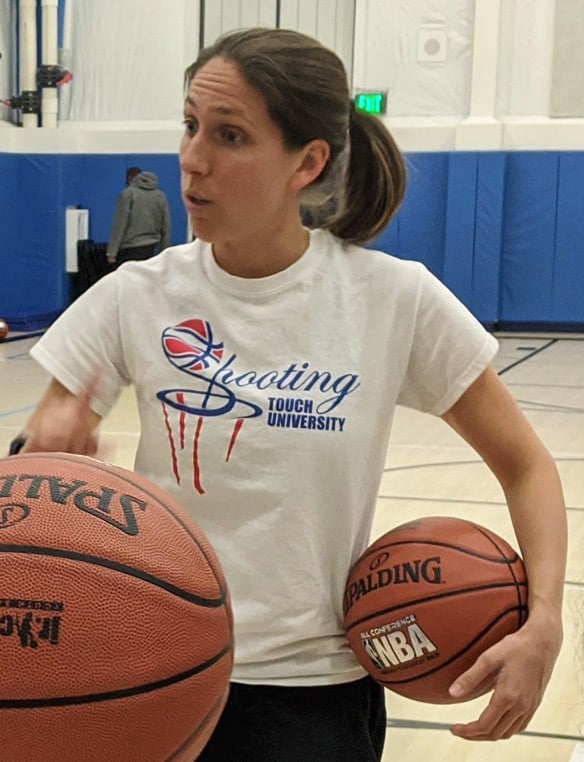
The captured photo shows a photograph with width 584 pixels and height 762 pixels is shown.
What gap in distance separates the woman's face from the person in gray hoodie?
29.4ft

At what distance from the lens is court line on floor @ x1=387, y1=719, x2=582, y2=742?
276 centimetres

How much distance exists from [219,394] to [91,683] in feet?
1.96

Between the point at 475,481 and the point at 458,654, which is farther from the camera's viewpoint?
the point at 475,481

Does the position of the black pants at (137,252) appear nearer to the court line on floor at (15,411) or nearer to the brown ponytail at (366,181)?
the court line on floor at (15,411)

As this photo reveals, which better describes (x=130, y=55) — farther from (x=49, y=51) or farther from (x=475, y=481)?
(x=475, y=481)

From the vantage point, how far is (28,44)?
39.0 ft

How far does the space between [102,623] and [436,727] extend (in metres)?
1.75

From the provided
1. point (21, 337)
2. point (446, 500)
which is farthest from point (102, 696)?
point (21, 337)

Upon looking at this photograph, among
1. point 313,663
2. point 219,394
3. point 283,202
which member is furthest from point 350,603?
point 283,202

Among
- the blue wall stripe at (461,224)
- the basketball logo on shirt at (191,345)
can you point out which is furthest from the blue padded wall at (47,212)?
the basketball logo on shirt at (191,345)

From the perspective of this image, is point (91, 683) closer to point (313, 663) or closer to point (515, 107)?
point (313, 663)

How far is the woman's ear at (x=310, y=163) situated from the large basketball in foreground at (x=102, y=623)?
596 millimetres

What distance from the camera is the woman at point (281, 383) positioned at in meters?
1.72

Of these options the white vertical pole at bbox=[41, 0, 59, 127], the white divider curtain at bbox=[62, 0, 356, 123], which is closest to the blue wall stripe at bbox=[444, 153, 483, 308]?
the white divider curtain at bbox=[62, 0, 356, 123]
